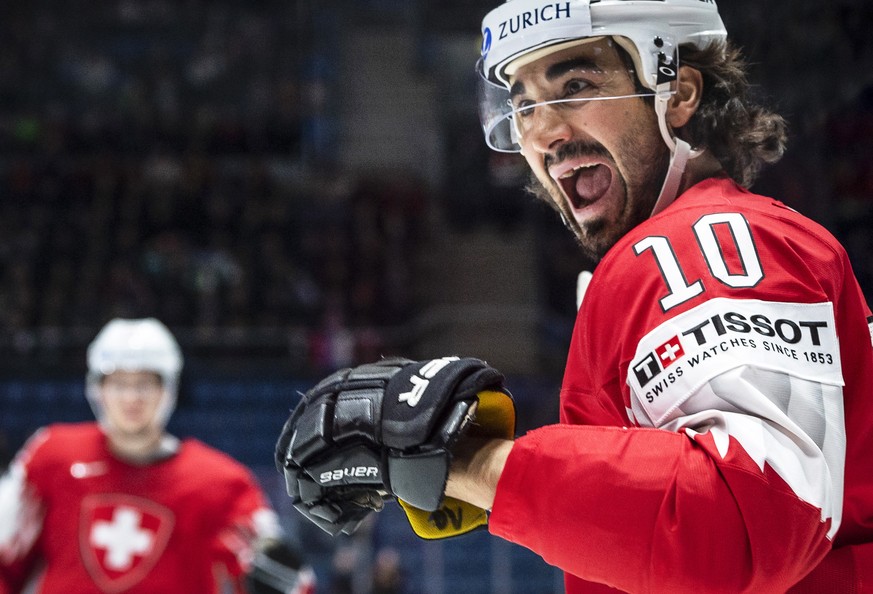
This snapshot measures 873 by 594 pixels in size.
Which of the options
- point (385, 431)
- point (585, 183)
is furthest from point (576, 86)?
point (385, 431)

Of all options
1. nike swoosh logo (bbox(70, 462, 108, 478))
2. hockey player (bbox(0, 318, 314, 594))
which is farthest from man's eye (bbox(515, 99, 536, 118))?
nike swoosh logo (bbox(70, 462, 108, 478))

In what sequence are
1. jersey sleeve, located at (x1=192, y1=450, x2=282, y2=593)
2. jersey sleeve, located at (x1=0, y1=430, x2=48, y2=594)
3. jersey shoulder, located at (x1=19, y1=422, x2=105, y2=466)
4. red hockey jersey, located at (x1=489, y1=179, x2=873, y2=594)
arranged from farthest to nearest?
jersey shoulder, located at (x1=19, y1=422, x2=105, y2=466) → jersey sleeve, located at (x1=192, y1=450, x2=282, y2=593) → jersey sleeve, located at (x1=0, y1=430, x2=48, y2=594) → red hockey jersey, located at (x1=489, y1=179, x2=873, y2=594)

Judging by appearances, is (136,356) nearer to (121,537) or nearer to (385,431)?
(121,537)

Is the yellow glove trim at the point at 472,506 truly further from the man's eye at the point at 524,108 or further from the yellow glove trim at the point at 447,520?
the man's eye at the point at 524,108

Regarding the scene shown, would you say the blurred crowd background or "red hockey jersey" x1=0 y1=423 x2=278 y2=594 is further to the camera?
the blurred crowd background

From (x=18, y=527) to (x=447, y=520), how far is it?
2665mm

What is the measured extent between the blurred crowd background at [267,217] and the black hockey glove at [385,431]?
5.43 meters

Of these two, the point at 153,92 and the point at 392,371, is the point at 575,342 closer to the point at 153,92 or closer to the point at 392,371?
the point at 392,371

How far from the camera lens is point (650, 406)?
1075 mm

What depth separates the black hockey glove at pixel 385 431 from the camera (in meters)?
1.06

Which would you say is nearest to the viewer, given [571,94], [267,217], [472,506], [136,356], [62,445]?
[472,506]

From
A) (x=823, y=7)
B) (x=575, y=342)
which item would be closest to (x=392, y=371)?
(x=575, y=342)

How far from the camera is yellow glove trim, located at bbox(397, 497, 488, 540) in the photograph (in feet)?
4.07

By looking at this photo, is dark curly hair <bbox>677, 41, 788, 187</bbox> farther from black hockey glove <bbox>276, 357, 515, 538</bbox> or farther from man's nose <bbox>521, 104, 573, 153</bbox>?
black hockey glove <bbox>276, 357, 515, 538</bbox>
